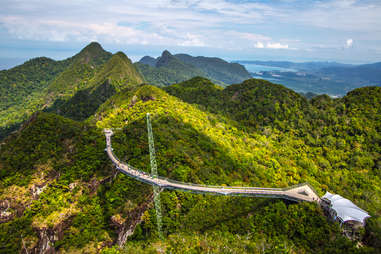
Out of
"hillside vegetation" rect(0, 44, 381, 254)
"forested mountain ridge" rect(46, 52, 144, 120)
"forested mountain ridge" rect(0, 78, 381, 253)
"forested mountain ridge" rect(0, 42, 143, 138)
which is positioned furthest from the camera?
"forested mountain ridge" rect(0, 42, 143, 138)

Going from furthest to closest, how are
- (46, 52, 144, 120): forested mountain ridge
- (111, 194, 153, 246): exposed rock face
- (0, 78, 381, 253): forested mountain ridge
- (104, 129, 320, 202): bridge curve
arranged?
(46, 52, 144, 120): forested mountain ridge, (104, 129, 320, 202): bridge curve, (111, 194, 153, 246): exposed rock face, (0, 78, 381, 253): forested mountain ridge

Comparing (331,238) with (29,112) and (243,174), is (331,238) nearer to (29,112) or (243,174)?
(243,174)

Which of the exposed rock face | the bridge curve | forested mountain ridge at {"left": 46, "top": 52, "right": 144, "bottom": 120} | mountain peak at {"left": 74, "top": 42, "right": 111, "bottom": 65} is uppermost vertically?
mountain peak at {"left": 74, "top": 42, "right": 111, "bottom": 65}

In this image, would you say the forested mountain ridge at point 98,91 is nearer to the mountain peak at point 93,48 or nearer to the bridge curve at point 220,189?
the mountain peak at point 93,48

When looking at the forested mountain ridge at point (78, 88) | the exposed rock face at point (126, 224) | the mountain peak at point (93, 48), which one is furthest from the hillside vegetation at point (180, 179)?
the mountain peak at point (93, 48)

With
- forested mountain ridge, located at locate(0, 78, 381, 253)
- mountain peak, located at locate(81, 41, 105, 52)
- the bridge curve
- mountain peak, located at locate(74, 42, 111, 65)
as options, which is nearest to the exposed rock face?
forested mountain ridge, located at locate(0, 78, 381, 253)

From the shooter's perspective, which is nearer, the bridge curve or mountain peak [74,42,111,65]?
the bridge curve

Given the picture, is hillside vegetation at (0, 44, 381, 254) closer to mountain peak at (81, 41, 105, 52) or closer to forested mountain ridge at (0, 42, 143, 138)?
forested mountain ridge at (0, 42, 143, 138)

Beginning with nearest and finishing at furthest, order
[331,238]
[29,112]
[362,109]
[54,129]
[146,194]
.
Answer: [331,238] → [146,194] → [54,129] → [362,109] → [29,112]

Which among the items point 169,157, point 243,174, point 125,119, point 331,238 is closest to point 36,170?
point 169,157

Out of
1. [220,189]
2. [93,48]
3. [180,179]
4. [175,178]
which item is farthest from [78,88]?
[220,189]

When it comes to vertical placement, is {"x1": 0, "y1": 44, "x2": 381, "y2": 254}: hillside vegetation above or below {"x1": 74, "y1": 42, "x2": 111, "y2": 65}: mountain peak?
below
